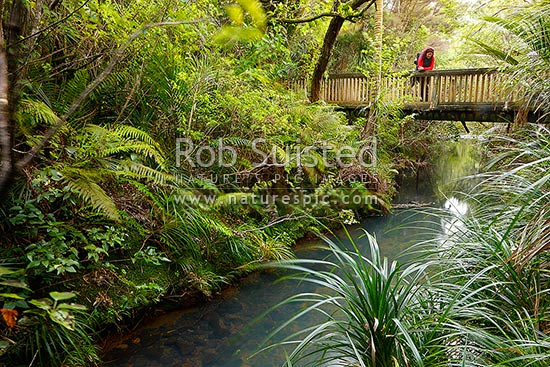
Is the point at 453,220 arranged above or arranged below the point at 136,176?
below

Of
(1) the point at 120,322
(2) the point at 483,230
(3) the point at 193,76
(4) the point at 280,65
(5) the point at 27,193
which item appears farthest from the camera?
(4) the point at 280,65

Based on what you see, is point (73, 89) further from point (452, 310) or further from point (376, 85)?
point (376, 85)

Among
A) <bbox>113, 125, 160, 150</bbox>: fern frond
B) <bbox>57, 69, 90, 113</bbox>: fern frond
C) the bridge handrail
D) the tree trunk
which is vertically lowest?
<bbox>113, 125, 160, 150</bbox>: fern frond

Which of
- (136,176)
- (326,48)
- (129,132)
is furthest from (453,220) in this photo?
(326,48)

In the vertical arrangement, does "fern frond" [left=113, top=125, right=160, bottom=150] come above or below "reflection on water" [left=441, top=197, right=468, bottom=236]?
above

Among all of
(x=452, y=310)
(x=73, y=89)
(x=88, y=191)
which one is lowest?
(x=452, y=310)

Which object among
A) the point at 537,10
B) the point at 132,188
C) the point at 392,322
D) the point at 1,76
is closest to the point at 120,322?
the point at 132,188

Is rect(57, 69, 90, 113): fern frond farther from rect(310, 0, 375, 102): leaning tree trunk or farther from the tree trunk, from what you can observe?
the tree trunk

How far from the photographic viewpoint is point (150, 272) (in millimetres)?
3121

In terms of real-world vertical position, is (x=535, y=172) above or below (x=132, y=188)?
above

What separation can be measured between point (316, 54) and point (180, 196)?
5.56 m

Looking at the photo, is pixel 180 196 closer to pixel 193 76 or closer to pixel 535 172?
pixel 193 76

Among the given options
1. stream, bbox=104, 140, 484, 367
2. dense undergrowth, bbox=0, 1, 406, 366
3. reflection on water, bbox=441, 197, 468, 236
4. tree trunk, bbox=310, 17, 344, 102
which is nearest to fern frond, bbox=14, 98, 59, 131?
dense undergrowth, bbox=0, 1, 406, 366

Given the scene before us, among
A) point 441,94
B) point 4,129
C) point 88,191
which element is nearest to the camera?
point 4,129
